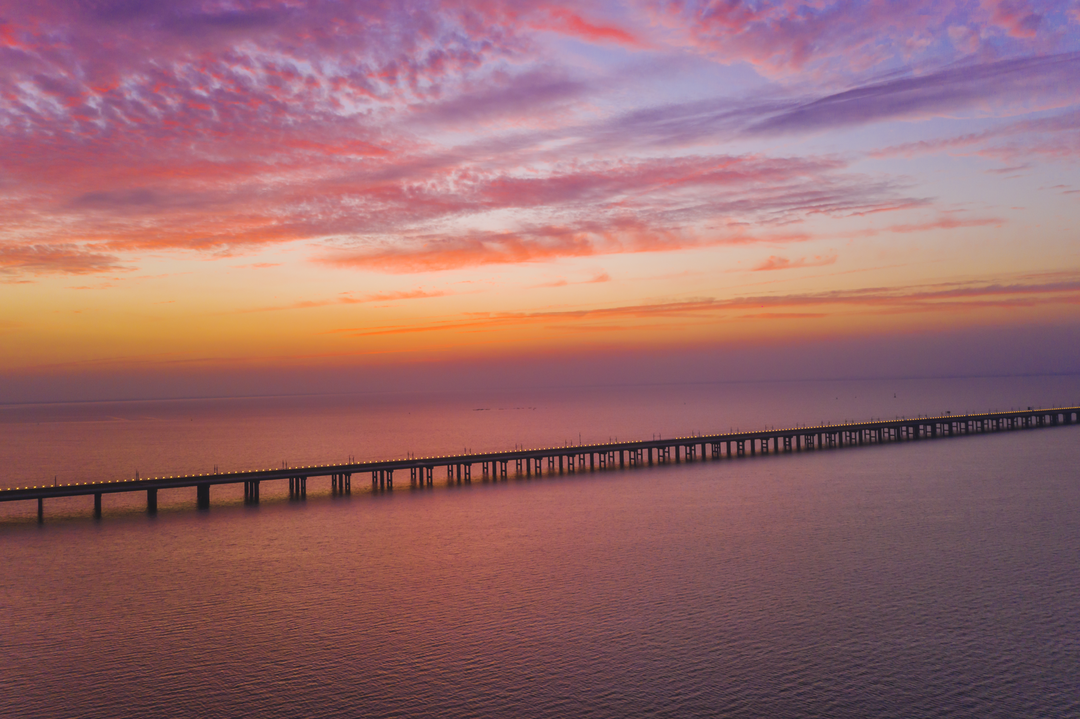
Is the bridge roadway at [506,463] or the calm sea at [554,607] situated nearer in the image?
the calm sea at [554,607]

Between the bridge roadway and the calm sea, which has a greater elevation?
the bridge roadway

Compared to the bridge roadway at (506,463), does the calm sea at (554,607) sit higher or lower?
lower

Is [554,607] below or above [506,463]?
below

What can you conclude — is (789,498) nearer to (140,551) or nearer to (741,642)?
(741,642)

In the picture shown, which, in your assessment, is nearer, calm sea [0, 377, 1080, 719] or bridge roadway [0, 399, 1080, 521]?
calm sea [0, 377, 1080, 719]
